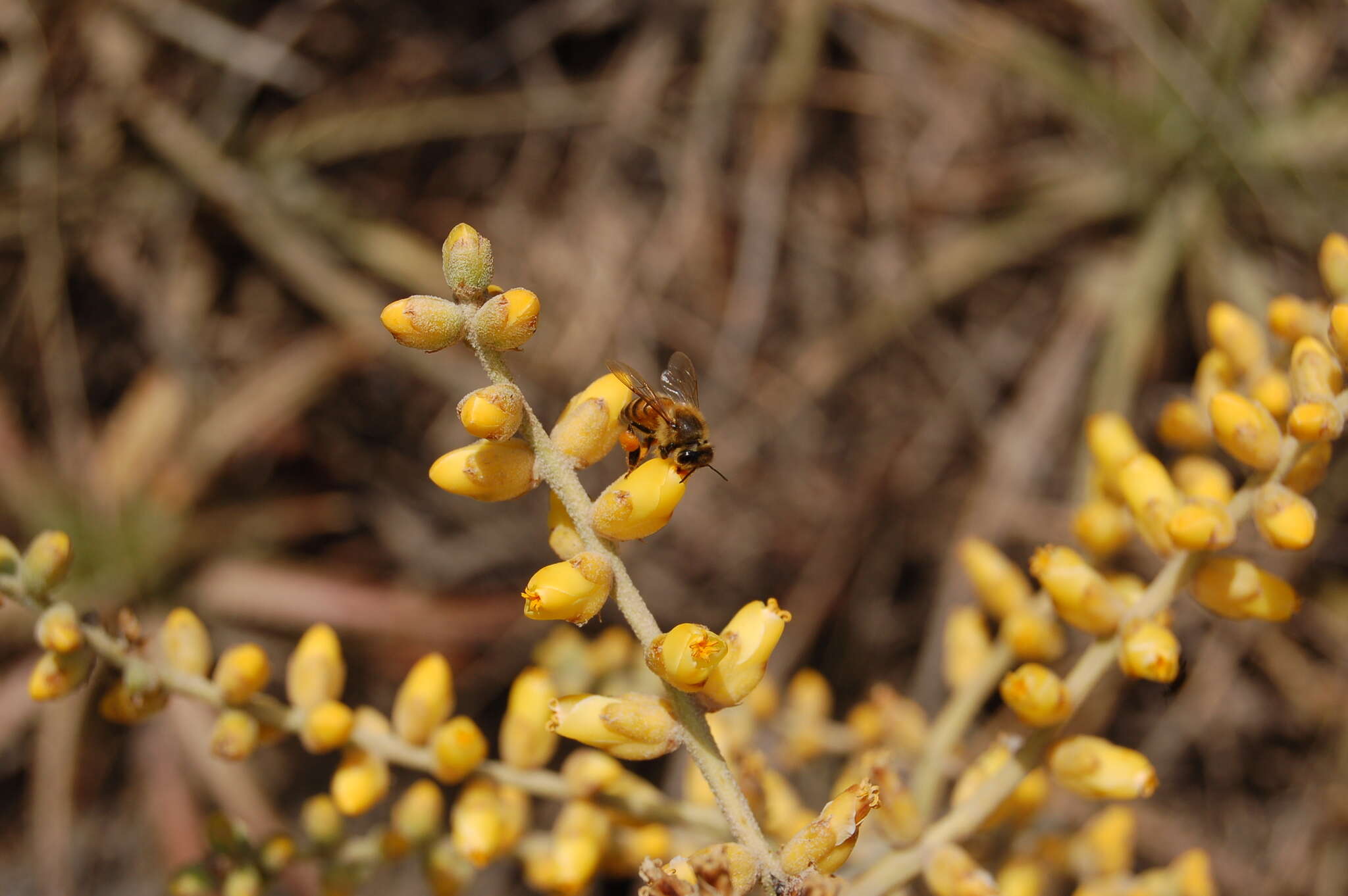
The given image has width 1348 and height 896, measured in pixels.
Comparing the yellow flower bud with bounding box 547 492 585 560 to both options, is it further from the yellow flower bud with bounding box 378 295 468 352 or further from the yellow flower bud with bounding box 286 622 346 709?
the yellow flower bud with bounding box 286 622 346 709

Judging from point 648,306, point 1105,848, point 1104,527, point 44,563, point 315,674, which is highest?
point 648,306

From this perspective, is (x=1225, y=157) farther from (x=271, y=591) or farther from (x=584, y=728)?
(x=271, y=591)

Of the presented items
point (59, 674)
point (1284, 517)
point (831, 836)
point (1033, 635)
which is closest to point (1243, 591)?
point (1284, 517)

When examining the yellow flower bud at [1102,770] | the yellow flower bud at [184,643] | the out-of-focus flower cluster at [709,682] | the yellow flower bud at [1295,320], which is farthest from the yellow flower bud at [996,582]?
the yellow flower bud at [184,643]

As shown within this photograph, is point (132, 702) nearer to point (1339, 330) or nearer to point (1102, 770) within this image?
point (1102, 770)

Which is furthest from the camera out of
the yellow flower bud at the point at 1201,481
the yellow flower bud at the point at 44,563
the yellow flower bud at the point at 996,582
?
the yellow flower bud at the point at 996,582

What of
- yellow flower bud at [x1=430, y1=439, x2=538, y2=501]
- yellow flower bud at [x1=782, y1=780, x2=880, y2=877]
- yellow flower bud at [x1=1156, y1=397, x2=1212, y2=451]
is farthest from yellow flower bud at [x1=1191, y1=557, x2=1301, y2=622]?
yellow flower bud at [x1=430, y1=439, x2=538, y2=501]

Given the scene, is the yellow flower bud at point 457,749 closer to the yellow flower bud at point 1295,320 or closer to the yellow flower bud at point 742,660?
the yellow flower bud at point 742,660
